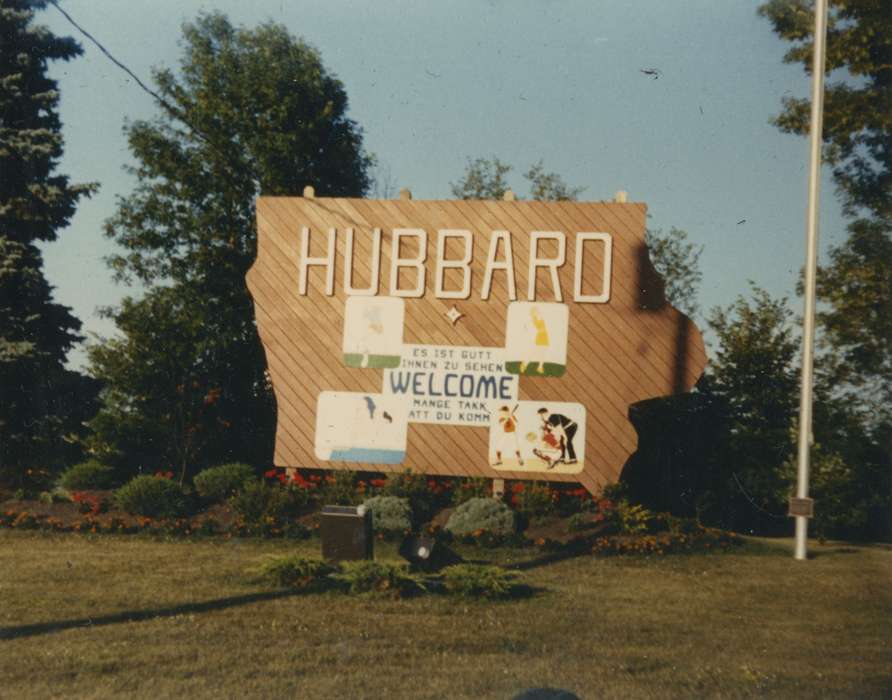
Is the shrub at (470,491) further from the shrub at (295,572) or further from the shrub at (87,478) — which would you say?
the shrub at (87,478)

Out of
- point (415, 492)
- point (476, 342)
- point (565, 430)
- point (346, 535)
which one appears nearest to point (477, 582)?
point (346, 535)

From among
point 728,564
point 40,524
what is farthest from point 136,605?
point 728,564

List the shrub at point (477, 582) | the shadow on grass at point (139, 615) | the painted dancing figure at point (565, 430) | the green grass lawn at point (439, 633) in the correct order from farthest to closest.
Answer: the painted dancing figure at point (565, 430) < the shrub at point (477, 582) < the shadow on grass at point (139, 615) < the green grass lawn at point (439, 633)

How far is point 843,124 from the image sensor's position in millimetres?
16219

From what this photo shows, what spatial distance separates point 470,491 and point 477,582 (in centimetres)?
549

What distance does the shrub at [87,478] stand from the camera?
17438 millimetres

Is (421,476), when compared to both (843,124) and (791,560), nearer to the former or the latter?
(791,560)

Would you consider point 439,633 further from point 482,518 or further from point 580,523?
point 580,523

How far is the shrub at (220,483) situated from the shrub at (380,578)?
6.02 m

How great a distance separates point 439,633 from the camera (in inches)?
363

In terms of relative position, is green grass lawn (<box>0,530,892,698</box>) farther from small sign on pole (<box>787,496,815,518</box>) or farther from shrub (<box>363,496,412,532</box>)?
shrub (<box>363,496,412,532</box>)

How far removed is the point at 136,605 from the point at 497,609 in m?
3.88

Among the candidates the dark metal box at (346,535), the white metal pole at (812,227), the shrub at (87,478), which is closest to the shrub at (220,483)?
the shrub at (87,478)

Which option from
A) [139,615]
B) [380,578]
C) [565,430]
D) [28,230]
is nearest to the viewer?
[139,615]
